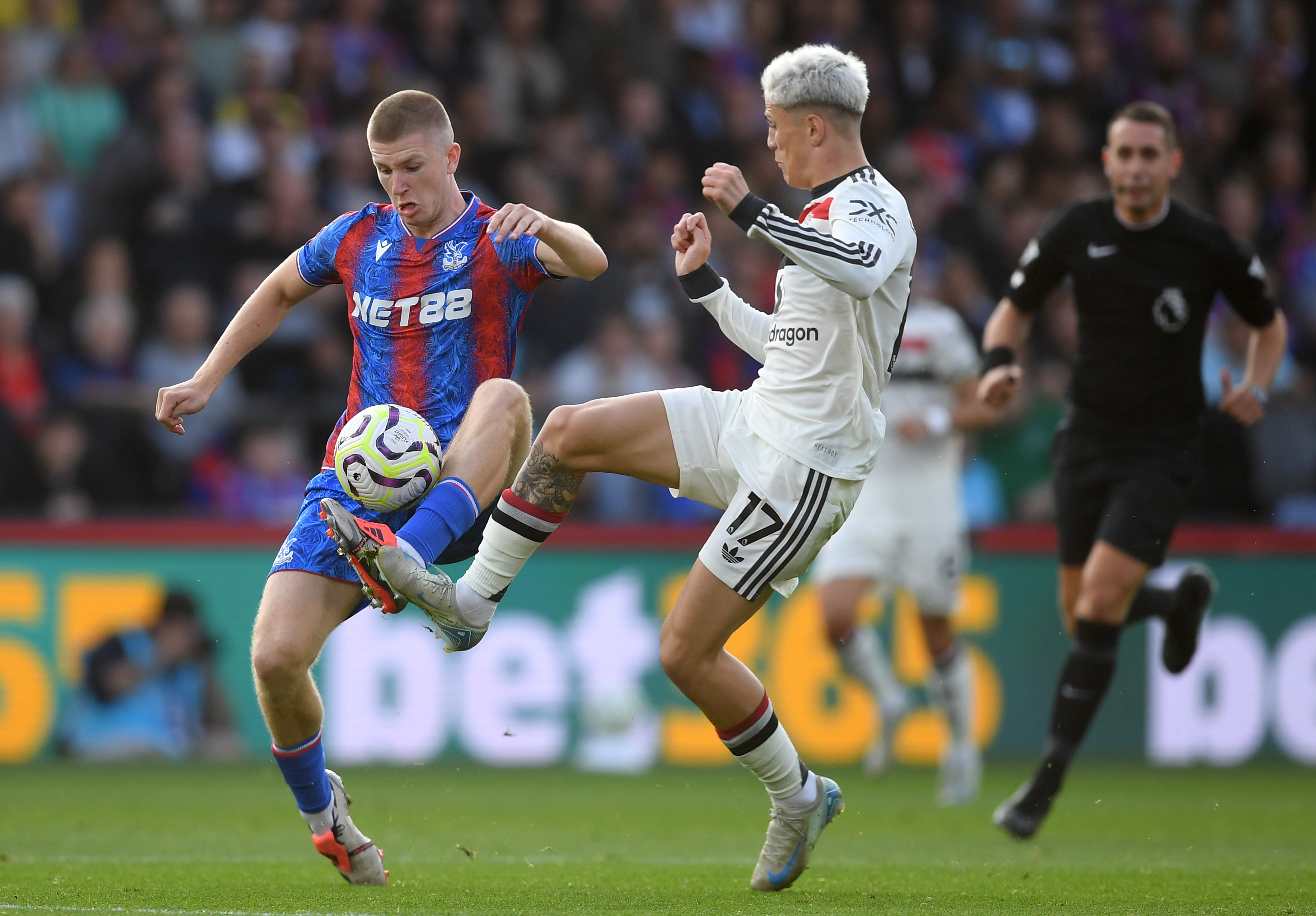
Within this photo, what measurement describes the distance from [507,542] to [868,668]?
15.2 feet

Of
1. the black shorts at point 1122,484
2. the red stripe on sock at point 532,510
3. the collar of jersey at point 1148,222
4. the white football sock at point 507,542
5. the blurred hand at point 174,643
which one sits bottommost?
the blurred hand at point 174,643

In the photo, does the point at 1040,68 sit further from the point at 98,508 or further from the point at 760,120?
the point at 98,508

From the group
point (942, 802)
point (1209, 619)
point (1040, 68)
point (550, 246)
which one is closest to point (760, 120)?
point (1040, 68)

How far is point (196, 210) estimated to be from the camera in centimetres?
1206

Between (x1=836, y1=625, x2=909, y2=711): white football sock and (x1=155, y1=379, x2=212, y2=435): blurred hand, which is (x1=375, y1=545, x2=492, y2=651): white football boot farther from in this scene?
(x1=836, y1=625, x2=909, y2=711): white football sock

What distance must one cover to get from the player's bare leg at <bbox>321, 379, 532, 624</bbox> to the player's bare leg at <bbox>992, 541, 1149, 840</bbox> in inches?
106

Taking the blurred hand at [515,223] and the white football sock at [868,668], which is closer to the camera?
the blurred hand at [515,223]

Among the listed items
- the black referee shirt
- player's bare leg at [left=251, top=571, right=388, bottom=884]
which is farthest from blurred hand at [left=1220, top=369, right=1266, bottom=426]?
player's bare leg at [left=251, top=571, right=388, bottom=884]

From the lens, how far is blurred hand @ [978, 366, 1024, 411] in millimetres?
7164

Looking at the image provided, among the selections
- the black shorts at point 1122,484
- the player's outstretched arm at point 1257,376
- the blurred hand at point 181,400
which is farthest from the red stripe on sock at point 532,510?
the player's outstretched arm at point 1257,376

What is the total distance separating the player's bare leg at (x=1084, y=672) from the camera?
7.29 metres

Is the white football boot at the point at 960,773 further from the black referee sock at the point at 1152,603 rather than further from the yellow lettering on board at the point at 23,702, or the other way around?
the yellow lettering on board at the point at 23,702

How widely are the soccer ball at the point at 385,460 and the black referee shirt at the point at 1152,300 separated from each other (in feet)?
10.8

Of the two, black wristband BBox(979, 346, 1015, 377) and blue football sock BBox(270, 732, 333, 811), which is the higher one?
black wristband BBox(979, 346, 1015, 377)
